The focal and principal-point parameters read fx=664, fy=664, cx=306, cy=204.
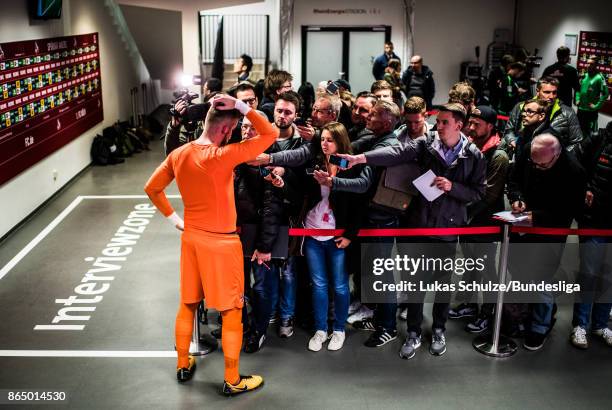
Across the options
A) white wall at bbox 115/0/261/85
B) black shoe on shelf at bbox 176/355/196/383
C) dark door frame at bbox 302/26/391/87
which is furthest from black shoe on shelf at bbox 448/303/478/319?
dark door frame at bbox 302/26/391/87

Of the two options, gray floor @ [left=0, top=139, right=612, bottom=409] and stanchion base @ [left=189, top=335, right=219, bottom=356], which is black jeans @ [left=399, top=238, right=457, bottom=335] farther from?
stanchion base @ [left=189, top=335, right=219, bottom=356]

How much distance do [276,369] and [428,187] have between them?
1.54m

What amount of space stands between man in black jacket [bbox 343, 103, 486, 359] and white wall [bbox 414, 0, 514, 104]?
37.0 feet

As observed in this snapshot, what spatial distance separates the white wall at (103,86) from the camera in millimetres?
7141

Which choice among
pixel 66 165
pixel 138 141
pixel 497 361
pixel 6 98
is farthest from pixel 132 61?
pixel 497 361

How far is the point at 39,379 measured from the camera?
4.21 meters

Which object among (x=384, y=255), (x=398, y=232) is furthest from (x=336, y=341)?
(x=398, y=232)

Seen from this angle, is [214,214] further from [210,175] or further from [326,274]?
[326,274]

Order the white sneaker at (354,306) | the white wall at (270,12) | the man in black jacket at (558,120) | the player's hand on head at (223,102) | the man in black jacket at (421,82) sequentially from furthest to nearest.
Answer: the white wall at (270,12), the man in black jacket at (421,82), the man in black jacket at (558,120), the white sneaker at (354,306), the player's hand on head at (223,102)

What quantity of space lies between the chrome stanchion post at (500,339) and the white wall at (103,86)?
495 centimetres

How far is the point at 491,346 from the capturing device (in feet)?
15.2

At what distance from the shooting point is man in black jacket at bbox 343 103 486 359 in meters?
4.21

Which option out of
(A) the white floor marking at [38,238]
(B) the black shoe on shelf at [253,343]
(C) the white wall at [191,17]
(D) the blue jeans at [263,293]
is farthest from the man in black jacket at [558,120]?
(C) the white wall at [191,17]

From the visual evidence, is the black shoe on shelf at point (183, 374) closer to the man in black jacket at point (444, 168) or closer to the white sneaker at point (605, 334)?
the man in black jacket at point (444, 168)
